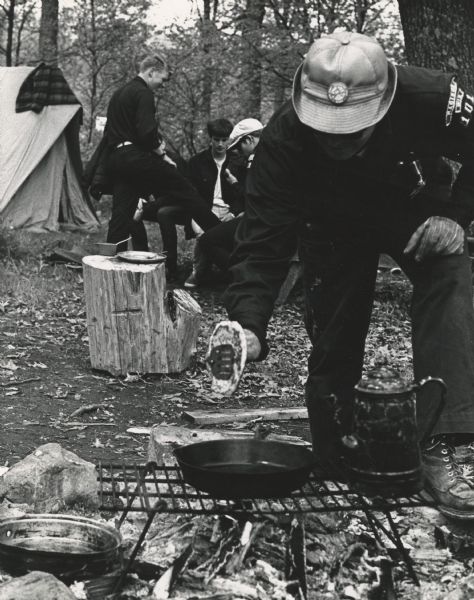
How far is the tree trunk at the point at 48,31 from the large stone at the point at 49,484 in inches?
496

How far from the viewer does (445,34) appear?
7457mm

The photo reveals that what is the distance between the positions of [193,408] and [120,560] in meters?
2.78

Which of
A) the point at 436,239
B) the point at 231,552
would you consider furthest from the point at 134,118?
the point at 231,552

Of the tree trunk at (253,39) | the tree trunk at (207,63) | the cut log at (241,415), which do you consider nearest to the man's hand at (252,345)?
the cut log at (241,415)

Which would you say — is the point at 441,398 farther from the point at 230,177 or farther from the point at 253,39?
the point at 253,39

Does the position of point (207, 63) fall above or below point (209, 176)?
above

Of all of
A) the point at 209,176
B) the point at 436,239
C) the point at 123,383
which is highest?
the point at 436,239

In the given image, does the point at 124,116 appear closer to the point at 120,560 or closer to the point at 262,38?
the point at 262,38

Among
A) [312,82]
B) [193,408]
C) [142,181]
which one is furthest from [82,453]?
[142,181]

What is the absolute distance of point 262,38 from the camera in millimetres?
13070

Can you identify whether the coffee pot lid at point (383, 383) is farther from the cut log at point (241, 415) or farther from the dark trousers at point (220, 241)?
the dark trousers at point (220, 241)

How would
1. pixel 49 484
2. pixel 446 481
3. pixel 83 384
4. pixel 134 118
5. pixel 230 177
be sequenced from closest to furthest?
1. pixel 446 481
2. pixel 49 484
3. pixel 83 384
4. pixel 134 118
5. pixel 230 177

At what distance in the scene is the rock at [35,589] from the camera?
2766 millimetres

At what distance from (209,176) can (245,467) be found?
21.2 feet
